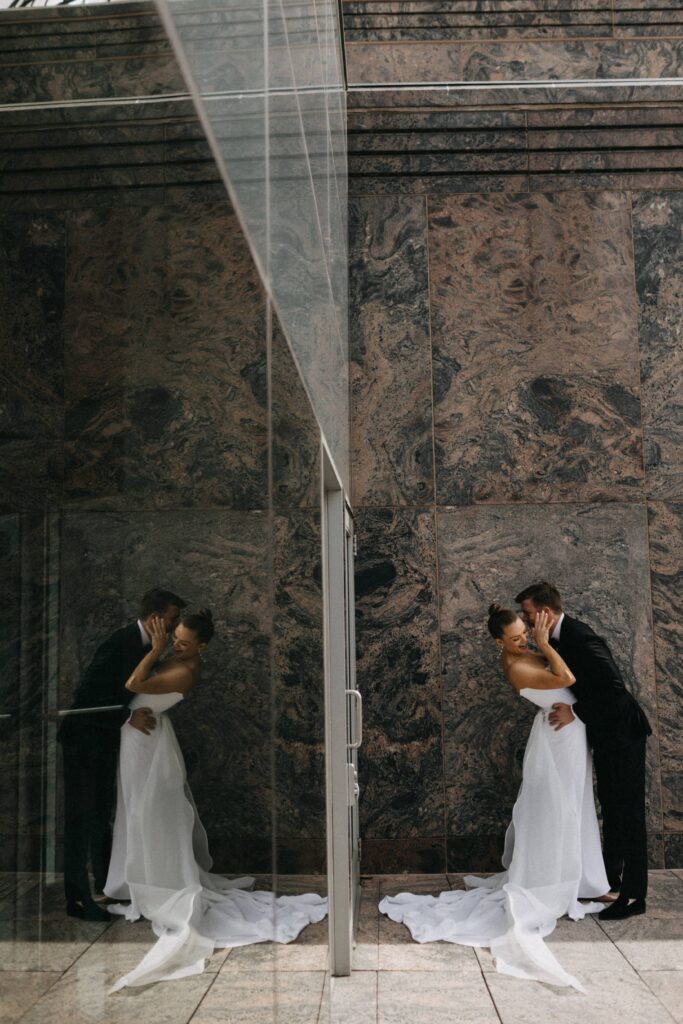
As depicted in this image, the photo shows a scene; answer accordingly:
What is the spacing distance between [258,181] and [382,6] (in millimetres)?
7180

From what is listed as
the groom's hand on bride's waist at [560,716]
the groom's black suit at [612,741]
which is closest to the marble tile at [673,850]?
the groom's black suit at [612,741]

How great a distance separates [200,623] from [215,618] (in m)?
0.09

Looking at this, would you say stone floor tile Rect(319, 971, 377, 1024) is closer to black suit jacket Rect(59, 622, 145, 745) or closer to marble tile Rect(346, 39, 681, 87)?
black suit jacket Rect(59, 622, 145, 745)

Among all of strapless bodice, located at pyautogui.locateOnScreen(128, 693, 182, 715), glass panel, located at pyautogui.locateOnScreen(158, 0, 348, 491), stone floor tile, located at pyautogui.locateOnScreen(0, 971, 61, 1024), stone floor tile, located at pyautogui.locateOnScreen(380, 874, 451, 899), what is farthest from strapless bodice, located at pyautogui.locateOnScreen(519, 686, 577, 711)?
stone floor tile, located at pyautogui.locateOnScreen(0, 971, 61, 1024)

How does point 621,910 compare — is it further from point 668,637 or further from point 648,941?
point 668,637

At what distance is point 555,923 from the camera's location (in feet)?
18.0

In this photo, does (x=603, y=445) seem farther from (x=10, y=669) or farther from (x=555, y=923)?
(x=10, y=669)

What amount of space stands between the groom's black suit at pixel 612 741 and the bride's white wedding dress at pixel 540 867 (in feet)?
0.37

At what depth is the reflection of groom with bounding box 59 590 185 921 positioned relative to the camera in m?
0.50

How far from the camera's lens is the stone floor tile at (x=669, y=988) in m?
4.26

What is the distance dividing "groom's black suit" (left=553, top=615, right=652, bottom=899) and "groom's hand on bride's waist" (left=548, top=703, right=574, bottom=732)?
0.05m

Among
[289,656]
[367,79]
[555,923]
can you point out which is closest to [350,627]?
[555,923]

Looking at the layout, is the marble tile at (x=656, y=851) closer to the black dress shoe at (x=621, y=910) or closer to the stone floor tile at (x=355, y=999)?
the black dress shoe at (x=621, y=910)

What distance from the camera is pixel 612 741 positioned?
19.8 feet
